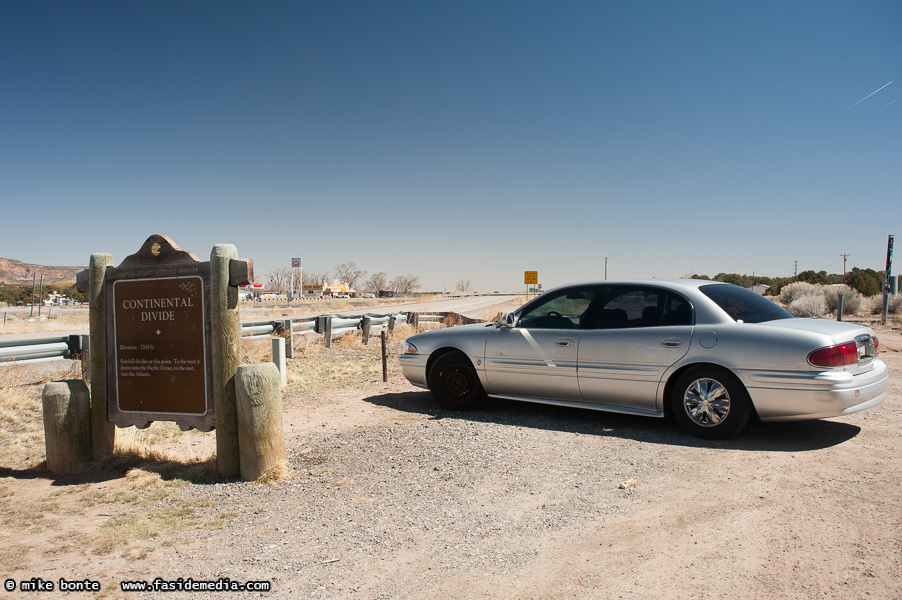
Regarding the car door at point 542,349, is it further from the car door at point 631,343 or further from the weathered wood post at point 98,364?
the weathered wood post at point 98,364

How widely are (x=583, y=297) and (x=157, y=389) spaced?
14.3ft

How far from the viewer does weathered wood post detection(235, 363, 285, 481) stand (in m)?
4.68

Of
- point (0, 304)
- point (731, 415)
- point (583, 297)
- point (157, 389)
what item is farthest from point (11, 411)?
point (0, 304)

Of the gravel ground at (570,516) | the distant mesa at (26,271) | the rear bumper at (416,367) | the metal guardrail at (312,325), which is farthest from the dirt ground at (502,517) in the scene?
the distant mesa at (26,271)

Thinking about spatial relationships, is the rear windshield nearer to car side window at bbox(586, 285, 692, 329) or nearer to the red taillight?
car side window at bbox(586, 285, 692, 329)

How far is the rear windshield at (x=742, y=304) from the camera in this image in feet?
17.9

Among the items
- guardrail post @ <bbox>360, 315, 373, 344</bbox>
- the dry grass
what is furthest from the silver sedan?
guardrail post @ <bbox>360, 315, 373, 344</bbox>

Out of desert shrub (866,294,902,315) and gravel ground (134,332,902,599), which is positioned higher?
desert shrub (866,294,902,315)

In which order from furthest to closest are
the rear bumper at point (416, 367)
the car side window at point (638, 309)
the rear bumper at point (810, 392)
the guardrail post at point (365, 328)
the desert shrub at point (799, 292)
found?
the desert shrub at point (799, 292)
the guardrail post at point (365, 328)
the rear bumper at point (416, 367)
the car side window at point (638, 309)
the rear bumper at point (810, 392)

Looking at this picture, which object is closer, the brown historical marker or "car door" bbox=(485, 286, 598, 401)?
the brown historical marker

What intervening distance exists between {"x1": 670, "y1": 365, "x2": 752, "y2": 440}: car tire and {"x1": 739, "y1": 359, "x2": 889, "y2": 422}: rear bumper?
0.12m

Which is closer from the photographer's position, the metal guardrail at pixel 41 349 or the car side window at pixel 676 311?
the car side window at pixel 676 311

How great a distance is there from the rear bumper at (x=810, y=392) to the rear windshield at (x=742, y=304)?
644mm

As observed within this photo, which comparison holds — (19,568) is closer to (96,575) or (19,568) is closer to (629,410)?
(96,575)
